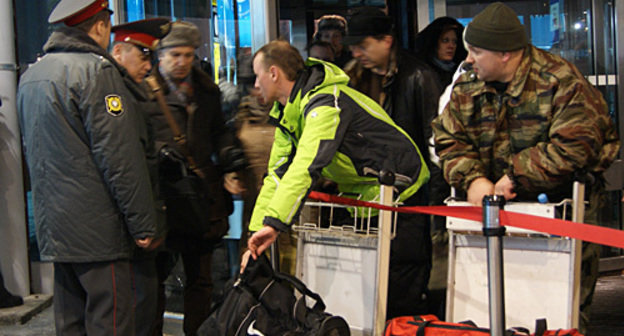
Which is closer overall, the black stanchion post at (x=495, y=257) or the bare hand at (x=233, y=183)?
the black stanchion post at (x=495, y=257)

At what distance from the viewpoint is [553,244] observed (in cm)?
302

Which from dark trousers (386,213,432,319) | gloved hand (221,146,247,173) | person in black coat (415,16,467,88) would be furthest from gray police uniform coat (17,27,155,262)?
person in black coat (415,16,467,88)

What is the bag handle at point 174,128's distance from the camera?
413 centimetres

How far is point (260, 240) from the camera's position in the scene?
322 centimetres

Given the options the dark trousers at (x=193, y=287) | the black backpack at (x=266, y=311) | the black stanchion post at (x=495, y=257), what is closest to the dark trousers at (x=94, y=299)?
the black backpack at (x=266, y=311)

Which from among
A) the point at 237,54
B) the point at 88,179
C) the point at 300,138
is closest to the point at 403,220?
the point at 300,138

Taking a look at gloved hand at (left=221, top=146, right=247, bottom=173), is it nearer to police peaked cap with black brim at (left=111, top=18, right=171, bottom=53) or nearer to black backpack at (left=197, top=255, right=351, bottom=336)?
police peaked cap with black brim at (left=111, top=18, right=171, bottom=53)

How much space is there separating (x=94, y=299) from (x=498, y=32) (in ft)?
7.33

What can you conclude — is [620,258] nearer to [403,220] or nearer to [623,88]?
[623,88]

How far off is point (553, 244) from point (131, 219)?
1.91 metres

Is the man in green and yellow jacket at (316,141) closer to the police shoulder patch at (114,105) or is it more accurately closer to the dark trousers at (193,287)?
the police shoulder patch at (114,105)

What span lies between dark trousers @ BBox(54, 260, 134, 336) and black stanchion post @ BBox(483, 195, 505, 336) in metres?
1.76

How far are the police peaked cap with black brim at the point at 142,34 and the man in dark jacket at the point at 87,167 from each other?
0.69 metres

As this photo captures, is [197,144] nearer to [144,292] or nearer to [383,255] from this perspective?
[144,292]
